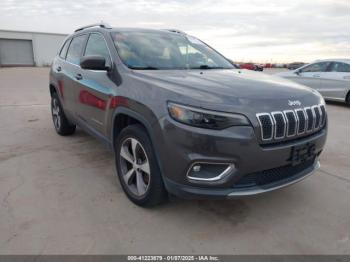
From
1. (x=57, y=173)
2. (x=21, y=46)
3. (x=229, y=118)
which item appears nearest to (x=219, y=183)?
(x=229, y=118)

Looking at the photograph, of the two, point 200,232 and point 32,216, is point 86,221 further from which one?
point 200,232

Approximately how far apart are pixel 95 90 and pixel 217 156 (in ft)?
6.24

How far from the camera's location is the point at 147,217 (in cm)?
298

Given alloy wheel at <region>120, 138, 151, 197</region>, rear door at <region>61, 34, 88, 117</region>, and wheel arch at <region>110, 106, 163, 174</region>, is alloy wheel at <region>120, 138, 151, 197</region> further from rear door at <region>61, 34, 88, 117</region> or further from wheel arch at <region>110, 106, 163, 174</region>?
rear door at <region>61, 34, 88, 117</region>

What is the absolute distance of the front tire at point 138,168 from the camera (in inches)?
111

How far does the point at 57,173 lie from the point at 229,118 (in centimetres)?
250

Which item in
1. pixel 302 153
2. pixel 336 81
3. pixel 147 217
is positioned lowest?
pixel 147 217

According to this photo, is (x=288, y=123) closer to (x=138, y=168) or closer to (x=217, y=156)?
(x=217, y=156)

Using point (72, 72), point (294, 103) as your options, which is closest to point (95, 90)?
point (72, 72)

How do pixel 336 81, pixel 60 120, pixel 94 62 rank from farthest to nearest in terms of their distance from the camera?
pixel 336 81
pixel 60 120
pixel 94 62

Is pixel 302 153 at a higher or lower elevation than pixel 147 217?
higher

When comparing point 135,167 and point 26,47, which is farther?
point 26,47

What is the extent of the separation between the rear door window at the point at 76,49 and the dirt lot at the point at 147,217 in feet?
4.88

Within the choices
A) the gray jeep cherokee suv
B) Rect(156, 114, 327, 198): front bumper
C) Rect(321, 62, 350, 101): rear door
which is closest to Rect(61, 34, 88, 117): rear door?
the gray jeep cherokee suv
